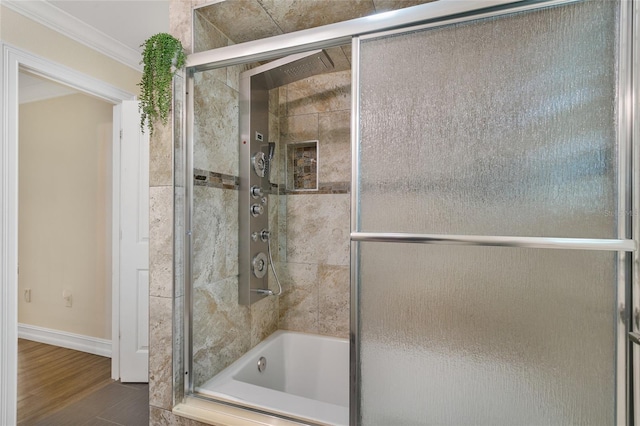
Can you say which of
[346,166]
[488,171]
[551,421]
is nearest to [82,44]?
[346,166]

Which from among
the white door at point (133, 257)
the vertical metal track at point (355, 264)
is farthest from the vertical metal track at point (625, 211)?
the white door at point (133, 257)

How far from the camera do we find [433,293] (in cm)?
122

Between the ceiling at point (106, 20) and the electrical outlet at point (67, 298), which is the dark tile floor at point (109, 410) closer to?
the electrical outlet at point (67, 298)

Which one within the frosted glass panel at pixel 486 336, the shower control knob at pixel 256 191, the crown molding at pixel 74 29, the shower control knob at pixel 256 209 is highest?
the crown molding at pixel 74 29

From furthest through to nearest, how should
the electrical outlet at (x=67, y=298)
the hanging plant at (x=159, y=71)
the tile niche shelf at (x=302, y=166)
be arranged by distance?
the electrical outlet at (x=67, y=298), the tile niche shelf at (x=302, y=166), the hanging plant at (x=159, y=71)

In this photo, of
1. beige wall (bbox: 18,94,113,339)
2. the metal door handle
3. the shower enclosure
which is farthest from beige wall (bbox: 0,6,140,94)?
the metal door handle

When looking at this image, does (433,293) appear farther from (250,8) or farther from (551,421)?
(250,8)

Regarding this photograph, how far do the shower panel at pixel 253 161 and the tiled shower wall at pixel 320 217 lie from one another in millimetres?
290

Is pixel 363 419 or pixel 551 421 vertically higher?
pixel 551 421

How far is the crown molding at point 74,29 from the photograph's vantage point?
208 centimetres

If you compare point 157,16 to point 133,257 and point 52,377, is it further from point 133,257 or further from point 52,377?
point 52,377

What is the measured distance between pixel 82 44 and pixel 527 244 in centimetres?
312

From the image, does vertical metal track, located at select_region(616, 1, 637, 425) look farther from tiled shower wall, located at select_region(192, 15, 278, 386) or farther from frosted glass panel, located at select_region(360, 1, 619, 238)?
tiled shower wall, located at select_region(192, 15, 278, 386)

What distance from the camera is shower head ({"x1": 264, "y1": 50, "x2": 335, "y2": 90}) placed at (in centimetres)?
184
